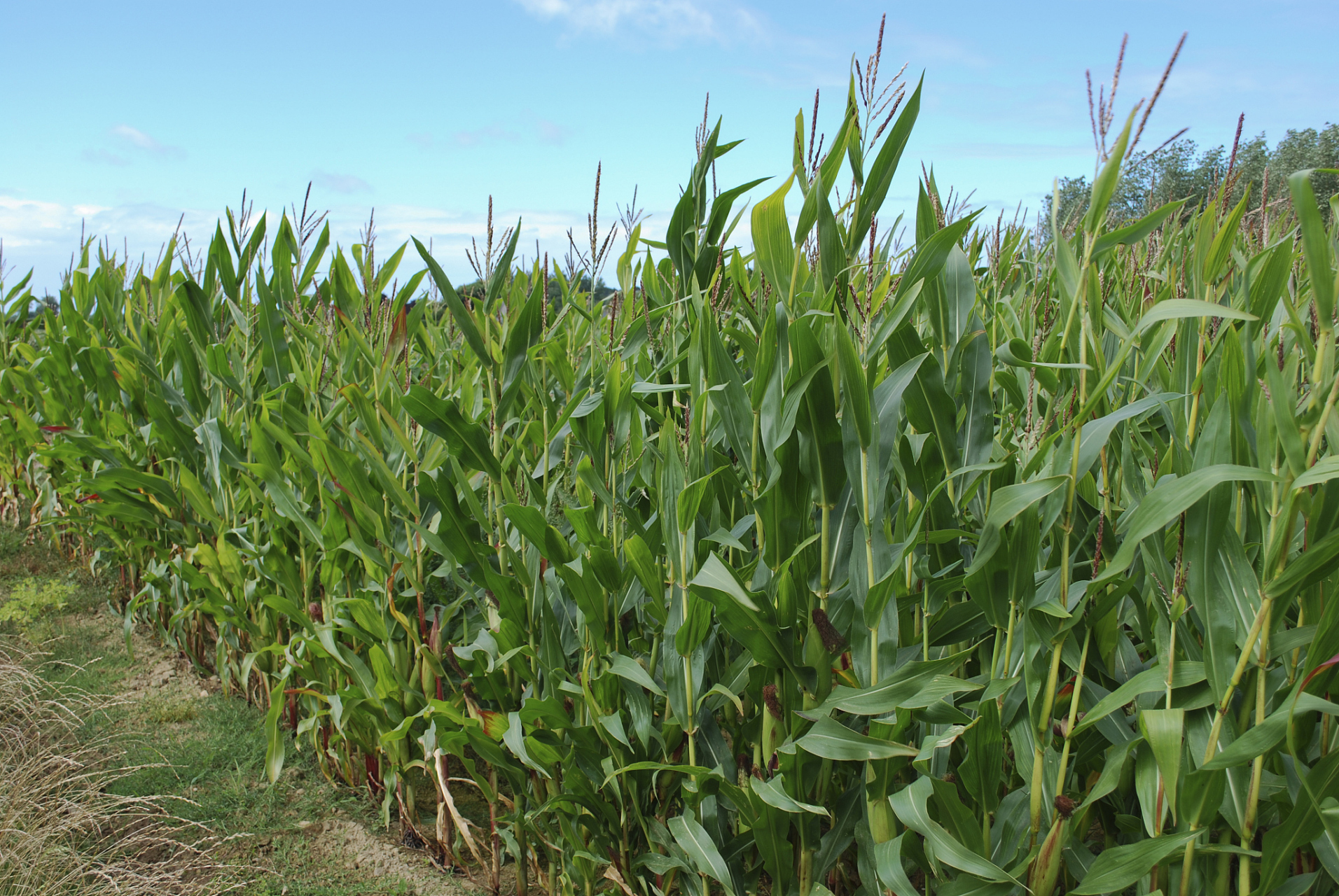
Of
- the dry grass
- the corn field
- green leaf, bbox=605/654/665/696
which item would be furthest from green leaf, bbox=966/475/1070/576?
the dry grass

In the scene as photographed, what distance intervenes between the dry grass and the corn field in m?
0.38

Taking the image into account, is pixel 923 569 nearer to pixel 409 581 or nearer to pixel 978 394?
pixel 978 394

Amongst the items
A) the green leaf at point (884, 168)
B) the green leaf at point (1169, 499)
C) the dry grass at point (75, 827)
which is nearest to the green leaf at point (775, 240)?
the green leaf at point (884, 168)

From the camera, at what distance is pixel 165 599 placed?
4.25 metres

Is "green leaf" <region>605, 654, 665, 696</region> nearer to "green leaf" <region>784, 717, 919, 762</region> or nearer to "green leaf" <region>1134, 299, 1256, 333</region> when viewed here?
"green leaf" <region>784, 717, 919, 762</region>

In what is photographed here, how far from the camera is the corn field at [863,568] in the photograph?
1.28 meters

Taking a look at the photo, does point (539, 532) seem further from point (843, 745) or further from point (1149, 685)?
point (1149, 685)

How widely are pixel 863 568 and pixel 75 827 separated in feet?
8.29

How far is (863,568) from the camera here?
1551 millimetres

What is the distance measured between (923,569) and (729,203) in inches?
43.3

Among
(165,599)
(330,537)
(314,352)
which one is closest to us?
(330,537)

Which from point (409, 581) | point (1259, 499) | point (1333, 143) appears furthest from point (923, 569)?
point (1333, 143)

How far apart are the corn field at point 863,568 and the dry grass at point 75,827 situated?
38 cm

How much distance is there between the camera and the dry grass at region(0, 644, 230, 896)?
228 cm
